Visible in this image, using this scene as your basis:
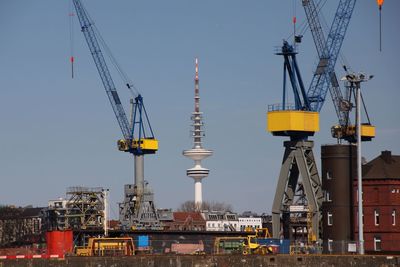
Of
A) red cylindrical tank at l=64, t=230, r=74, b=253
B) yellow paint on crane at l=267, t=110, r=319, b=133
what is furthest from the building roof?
red cylindrical tank at l=64, t=230, r=74, b=253

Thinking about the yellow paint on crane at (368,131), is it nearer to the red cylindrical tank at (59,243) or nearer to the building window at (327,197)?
the building window at (327,197)

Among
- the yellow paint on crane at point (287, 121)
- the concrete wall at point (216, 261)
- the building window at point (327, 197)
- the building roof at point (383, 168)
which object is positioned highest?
the yellow paint on crane at point (287, 121)

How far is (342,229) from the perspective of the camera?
130m

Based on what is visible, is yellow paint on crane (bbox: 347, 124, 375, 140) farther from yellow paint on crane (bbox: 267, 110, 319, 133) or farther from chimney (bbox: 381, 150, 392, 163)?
chimney (bbox: 381, 150, 392, 163)

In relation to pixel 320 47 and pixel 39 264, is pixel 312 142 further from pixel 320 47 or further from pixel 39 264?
pixel 39 264

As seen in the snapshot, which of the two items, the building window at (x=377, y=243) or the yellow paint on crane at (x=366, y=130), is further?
the yellow paint on crane at (x=366, y=130)

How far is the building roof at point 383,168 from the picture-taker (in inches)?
4966

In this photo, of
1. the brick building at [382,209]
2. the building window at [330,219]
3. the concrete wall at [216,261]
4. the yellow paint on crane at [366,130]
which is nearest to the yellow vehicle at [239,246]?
the concrete wall at [216,261]

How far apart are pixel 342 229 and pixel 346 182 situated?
5.90m

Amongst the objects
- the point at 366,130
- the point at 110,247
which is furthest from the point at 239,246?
the point at 366,130

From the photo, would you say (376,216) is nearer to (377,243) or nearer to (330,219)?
(377,243)

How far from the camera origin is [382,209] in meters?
125

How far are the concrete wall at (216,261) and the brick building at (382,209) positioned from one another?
22201 millimetres

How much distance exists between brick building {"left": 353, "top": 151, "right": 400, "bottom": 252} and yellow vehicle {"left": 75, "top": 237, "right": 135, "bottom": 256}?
31.0m
